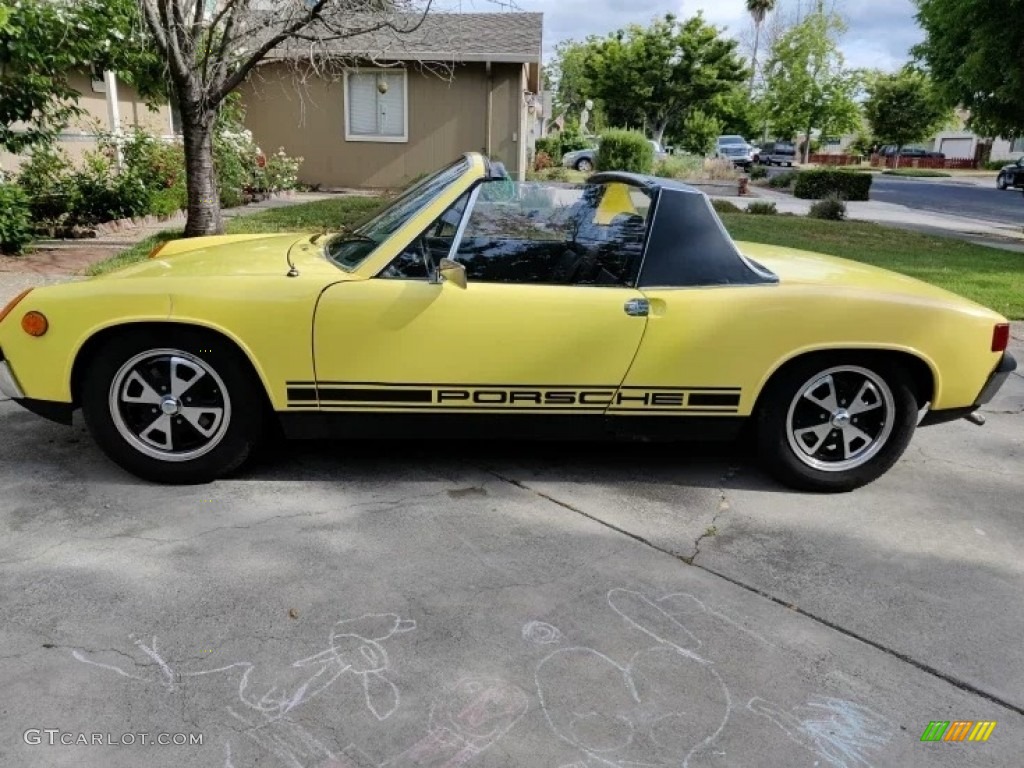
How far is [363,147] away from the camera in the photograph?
19125 mm

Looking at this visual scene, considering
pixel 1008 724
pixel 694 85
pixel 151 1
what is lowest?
pixel 1008 724

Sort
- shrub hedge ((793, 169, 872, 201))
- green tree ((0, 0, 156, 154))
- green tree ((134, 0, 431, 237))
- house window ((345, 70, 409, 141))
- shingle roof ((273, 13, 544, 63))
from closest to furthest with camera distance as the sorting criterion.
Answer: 1. green tree ((134, 0, 431, 237))
2. green tree ((0, 0, 156, 154))
3. shingle roof ((273, 13, 544, 63))
4. house window ((345, 70, 409, 141))
5. shrub hedge ((793, 169, 872, 201))

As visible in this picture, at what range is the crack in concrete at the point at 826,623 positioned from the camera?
254 cm

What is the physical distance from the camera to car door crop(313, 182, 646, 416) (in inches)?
139

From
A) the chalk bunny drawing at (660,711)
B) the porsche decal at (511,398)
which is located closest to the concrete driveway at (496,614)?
the chalk bunny drawing at (660,711)

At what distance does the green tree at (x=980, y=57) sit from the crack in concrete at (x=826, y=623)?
14121mm

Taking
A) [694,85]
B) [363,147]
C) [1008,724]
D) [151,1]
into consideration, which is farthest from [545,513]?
[694,85]

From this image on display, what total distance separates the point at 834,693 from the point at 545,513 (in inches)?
56.1

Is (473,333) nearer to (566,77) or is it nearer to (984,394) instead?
(984,394)

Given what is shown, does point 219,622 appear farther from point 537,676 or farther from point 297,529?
point 537,676

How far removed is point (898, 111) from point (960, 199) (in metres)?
27.4

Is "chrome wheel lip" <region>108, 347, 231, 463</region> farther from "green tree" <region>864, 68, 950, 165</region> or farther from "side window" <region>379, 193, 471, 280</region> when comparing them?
"green tree" <region>864, 68, 950, 165</region>

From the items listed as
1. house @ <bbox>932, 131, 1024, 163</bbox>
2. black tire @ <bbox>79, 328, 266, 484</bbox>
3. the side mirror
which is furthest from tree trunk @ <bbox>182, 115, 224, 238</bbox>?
house @ <bbox>932, 131, 1024, 163</bbox>

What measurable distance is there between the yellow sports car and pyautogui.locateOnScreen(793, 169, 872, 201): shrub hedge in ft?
76.3
